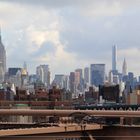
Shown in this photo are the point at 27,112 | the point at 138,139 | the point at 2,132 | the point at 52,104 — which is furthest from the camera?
the point at 52,104

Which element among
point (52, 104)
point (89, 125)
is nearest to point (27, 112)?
point (89, 125)

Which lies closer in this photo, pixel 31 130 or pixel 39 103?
pixel 31 130

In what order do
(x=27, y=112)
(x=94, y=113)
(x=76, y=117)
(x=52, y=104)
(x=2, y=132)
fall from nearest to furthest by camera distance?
(x=2, y=132), (x=76, y=117), (x=94, y=113), (x=27, y=112), (x=52, y=104)

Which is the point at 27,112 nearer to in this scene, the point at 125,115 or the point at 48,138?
the point at 125,115

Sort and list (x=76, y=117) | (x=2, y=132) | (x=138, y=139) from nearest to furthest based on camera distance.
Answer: (x=2, y=132) < (x=138, y=139) < (x=76, y=117)

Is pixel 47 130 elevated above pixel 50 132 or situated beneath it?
elevated above

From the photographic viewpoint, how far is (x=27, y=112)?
138 ft

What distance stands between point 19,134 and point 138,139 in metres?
6.46

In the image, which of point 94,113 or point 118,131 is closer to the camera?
point 118,131

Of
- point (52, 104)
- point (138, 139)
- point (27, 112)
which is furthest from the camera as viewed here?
point (52, 104)

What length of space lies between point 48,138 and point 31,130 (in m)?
1.05

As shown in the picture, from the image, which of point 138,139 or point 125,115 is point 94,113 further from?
point 138,139

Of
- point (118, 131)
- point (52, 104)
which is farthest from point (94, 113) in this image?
point (52, 104)

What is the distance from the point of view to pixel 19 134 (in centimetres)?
2991
